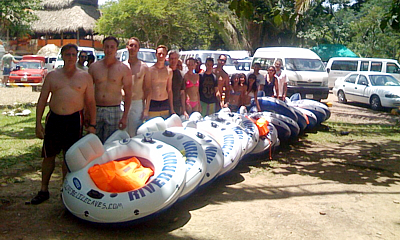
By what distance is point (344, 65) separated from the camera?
24406 millimetres

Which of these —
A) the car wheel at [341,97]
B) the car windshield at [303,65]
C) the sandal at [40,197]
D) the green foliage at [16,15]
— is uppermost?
the green foliage at [16,15]

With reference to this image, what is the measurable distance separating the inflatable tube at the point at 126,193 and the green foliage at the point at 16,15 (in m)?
27.5

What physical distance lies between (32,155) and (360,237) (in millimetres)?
5577

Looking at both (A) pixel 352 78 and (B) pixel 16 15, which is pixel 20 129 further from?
(B) pixel 16 15

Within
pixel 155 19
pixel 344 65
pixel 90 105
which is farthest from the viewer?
pixel 155 19

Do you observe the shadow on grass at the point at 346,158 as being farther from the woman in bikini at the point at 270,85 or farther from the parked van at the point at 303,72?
the parked van at the point at 303,72

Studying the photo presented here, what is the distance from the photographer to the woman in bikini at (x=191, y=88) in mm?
8125

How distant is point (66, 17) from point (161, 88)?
36053 mm

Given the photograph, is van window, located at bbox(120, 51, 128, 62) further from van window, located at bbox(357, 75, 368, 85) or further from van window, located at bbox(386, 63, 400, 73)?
van window, located at bbox(386, 63, 400, 73)

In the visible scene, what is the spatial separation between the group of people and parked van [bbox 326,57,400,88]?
17.1 meters

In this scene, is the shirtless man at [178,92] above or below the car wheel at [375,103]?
above

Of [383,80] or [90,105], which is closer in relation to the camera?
[90,105]

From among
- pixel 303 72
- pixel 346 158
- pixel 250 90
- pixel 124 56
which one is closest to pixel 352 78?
pixel 303 72

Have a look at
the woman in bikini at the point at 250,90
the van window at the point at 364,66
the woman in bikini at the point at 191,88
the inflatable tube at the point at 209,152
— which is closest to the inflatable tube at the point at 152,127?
the inflatable tube at the point at 209,152
